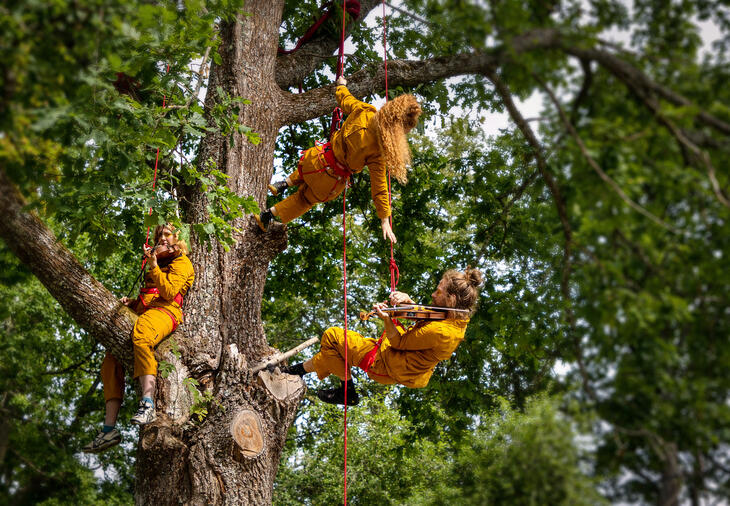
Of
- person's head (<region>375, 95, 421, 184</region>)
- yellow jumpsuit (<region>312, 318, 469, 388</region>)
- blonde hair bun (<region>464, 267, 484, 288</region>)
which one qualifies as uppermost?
person's head (<region>375, 95, 421, 184</region>)

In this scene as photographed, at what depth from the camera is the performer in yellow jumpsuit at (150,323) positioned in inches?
177

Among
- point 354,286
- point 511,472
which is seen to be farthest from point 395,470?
point 511,472

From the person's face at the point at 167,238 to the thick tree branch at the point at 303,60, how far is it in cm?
266

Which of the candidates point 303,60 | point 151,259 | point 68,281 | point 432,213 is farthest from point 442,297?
point 432,213

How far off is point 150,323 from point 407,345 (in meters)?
1.70

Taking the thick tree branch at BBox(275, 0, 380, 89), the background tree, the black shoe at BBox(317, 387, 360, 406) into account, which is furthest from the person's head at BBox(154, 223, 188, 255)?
the thick tree branch at BBox(275, 0, 380, 89)

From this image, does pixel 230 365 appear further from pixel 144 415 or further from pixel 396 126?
pixel 396 126

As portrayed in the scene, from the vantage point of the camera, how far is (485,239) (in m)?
6.64

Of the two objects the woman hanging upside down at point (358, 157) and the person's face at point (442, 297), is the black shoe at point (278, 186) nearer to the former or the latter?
the woman hanging upside down at point (358, 157)

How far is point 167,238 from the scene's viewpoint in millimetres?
4918

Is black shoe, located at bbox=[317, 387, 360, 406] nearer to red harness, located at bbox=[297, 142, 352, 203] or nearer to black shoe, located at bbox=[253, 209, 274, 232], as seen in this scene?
black shoe, located at bbox=[253, 209, 274, 232]

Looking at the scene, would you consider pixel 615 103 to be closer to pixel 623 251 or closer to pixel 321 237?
pixel 623 251

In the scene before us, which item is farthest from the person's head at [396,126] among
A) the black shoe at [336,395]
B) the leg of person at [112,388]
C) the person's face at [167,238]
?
the leg of person at [112,388]

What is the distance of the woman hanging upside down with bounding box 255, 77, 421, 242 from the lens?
466 centimetres
